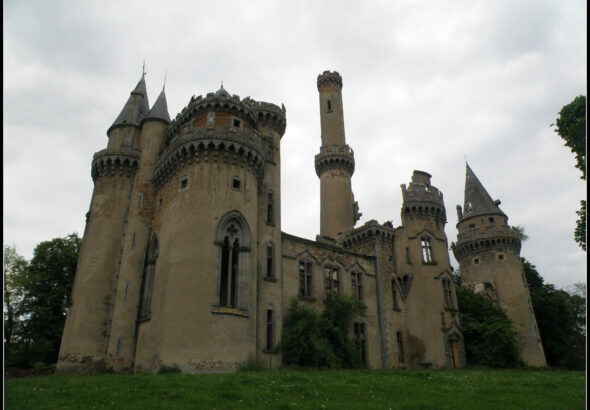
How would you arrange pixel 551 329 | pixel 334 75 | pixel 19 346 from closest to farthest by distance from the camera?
pixel 19 346
pixel 551 329
pixel 334 75

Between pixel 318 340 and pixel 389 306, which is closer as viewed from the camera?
pixel 318 340

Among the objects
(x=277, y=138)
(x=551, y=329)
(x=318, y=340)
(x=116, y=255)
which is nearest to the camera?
(x=318, y=340)

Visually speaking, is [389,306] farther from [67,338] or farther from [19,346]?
[19,346]

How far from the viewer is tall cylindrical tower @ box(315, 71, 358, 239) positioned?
43781 millimetres

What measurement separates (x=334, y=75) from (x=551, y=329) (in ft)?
130

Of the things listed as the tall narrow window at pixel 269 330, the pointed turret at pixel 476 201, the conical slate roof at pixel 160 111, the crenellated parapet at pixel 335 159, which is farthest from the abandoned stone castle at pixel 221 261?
the pointed turret at pixel 476 201

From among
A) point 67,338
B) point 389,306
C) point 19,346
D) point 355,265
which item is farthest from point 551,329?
point 19,346

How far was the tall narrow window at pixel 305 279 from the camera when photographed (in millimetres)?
30234

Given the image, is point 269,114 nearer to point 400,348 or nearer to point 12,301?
point 400,348

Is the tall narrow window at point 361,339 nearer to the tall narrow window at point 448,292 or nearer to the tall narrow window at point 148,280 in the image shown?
the tall narrow window at point 448,292

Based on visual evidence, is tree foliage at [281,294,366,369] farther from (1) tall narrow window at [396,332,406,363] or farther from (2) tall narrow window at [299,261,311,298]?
(1) tall narrow window at [396,332,406,363]

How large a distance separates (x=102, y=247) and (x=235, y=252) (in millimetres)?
10595

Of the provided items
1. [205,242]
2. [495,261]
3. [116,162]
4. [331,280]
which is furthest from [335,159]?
[205,242]

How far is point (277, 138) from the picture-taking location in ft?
109
